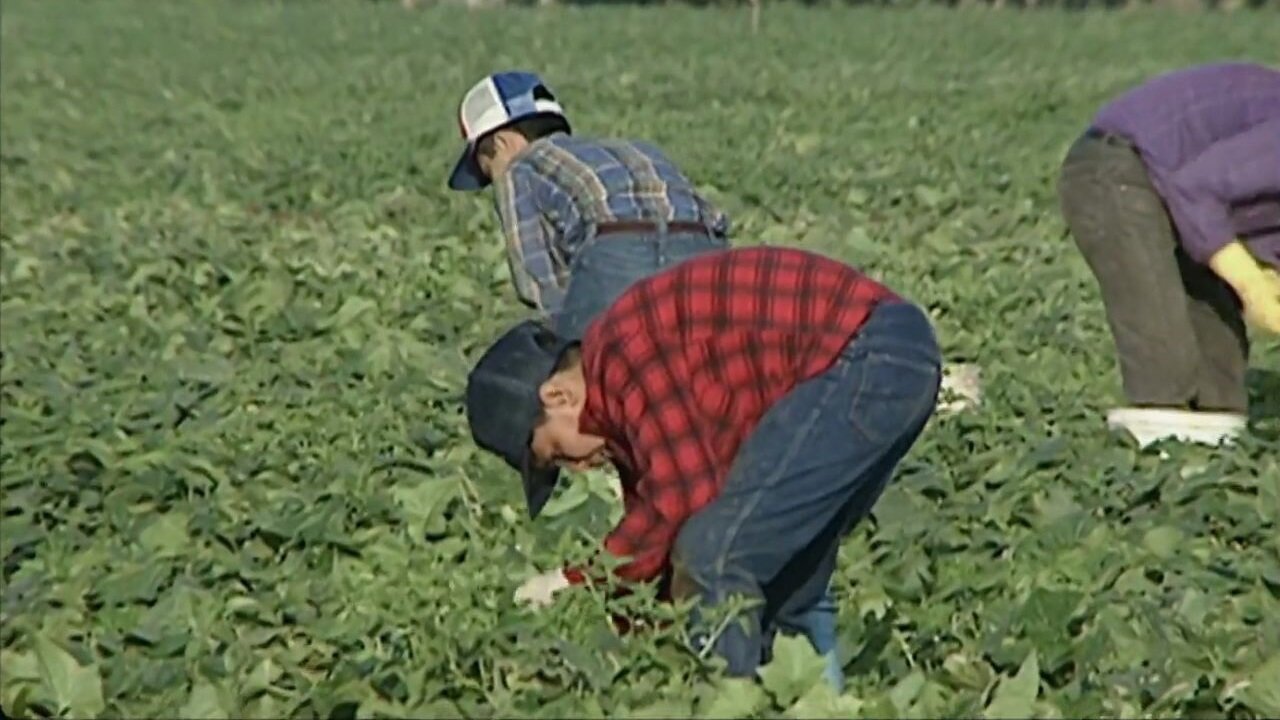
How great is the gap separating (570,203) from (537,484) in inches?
89.1

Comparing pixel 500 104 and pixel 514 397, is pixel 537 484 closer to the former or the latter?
pixel 514 397

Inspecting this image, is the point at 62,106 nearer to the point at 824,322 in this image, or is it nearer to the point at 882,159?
the point at 882,159

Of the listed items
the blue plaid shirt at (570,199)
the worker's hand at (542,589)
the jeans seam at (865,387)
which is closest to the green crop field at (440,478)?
the worker's hand at (542,589)

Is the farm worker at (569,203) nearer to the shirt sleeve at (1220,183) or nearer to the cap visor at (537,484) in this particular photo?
the shirt sleeve at (1220,183)

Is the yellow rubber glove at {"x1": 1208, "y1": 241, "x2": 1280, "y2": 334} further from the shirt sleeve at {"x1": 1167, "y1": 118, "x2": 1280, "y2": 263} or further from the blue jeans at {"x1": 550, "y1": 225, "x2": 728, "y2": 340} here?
the blue jeans at {"x1": 550, "y1": 225, "x2": 728, "y2": 340}

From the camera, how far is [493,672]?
16.4 ft

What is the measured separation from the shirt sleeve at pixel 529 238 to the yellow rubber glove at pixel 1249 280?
181cm

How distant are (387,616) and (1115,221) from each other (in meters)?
3.36

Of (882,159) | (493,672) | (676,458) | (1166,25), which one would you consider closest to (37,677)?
(493,672)

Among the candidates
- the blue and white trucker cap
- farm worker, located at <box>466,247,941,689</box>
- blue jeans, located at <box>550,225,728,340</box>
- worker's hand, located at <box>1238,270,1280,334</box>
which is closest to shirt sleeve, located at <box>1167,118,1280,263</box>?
worker's hand, located at <box>1238,270,1280,334</box>

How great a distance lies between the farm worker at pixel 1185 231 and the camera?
764 cm

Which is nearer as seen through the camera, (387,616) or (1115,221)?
(387,616)

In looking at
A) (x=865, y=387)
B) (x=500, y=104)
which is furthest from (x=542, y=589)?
(x=500, y=104)

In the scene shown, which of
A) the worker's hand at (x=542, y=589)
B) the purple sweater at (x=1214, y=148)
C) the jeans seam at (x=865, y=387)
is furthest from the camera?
the purple sweater at (x=1214, y=148)
